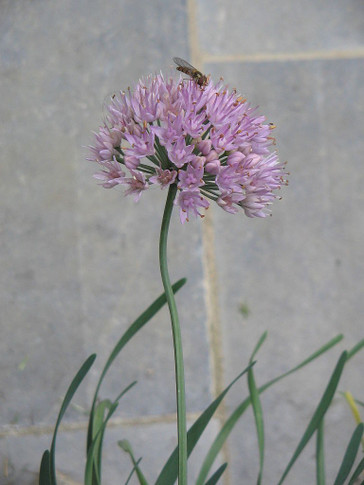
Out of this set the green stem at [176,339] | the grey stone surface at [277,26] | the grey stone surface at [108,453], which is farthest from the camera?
the grey stone surface at [277,26]

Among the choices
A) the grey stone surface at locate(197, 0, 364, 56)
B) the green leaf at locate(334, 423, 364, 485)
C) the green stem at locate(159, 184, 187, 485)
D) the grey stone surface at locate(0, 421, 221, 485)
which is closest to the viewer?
the green stem at locate(159, 184, 187, 485)

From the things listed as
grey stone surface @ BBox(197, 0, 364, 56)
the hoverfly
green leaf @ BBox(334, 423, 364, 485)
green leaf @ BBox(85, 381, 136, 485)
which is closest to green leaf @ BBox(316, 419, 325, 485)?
green leaf @ BBox(334, 423, 364, 485)

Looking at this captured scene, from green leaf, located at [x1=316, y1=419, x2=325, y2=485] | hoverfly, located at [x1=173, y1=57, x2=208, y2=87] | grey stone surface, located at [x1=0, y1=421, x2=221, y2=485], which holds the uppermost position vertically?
hoverfly, located at [x1=173, y1=57, x2=208, y2=87]

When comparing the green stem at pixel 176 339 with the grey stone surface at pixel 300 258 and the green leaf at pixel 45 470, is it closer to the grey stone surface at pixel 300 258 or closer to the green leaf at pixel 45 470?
the green leaf at pixel 45 470

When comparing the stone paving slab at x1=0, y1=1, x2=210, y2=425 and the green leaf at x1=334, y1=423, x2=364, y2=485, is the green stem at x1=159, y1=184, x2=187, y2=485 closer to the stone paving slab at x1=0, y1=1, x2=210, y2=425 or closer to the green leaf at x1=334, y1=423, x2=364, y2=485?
the green leaf at x1=334, y1=423, x2=364, y2=485

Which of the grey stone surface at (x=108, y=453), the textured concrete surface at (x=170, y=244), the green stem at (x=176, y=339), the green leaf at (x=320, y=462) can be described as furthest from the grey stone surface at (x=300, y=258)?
the green stem at (x=176, y=339)

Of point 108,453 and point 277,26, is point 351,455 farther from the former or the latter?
point 277,26

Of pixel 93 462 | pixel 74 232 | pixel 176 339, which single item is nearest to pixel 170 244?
pixel 74 232
